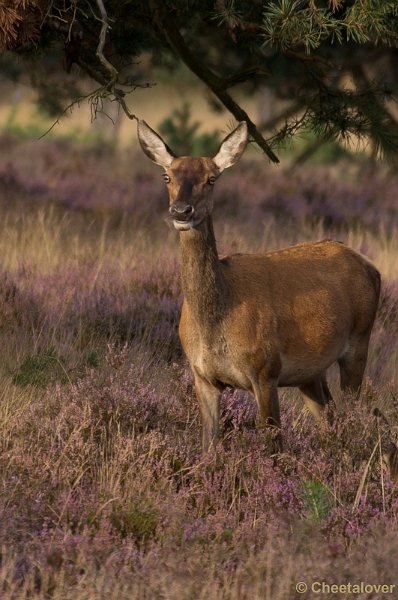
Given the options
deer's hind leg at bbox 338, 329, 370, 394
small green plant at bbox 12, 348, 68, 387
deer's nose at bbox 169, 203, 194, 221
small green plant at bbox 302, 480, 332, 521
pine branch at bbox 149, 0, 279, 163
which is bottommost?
small green plant at bbox 302, 480, 332, 521

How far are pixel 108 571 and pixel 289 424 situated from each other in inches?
98.6

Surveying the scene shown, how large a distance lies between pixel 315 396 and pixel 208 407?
4.08 feet

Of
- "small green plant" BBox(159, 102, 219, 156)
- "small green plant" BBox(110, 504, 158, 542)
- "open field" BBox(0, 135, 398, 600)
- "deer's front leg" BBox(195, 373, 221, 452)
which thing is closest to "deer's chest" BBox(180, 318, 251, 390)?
"deer's front leg" BBox(195, 373, 221, 452)

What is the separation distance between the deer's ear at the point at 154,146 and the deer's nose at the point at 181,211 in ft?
1.95

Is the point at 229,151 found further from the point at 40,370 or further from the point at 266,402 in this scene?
the point at 40,370

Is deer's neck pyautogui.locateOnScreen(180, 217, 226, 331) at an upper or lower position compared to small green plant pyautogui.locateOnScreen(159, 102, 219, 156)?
lower

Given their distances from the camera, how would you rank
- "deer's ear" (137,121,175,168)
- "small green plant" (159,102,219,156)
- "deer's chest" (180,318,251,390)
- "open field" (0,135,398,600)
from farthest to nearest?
"small green plant" (159,102,219,156)
"deer's ear" (137,121,175,168)
"deer's chest" (180,318,251,390)
"open field" (0,135,398,600)

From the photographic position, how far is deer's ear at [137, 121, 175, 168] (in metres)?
6.75

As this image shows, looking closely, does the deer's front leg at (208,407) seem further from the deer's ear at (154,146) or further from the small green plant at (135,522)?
the small green plant at (135,522)

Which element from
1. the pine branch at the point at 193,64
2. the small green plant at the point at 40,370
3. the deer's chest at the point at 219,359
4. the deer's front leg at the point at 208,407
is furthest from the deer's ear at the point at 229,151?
the pine branch at the point at 193,64

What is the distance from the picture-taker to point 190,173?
21.3 feet

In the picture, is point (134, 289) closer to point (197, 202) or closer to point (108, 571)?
point (197, 202)

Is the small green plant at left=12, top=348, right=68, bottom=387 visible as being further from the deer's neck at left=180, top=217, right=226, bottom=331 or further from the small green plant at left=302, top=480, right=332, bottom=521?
the small green plant at left=302, top=480, right=332, bottom=521

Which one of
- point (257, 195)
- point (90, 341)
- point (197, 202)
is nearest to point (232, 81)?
point (90, 341)
